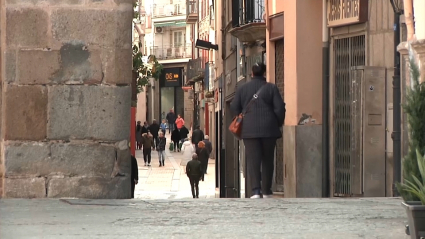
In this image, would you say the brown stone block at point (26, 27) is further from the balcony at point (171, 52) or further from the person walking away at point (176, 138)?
the balcony at point (171, 52)

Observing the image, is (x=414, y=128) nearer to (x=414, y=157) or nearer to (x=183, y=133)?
(x=414, y=157)

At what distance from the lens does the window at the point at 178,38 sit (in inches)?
3468

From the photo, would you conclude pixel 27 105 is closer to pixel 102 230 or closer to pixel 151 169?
pixel 102 230

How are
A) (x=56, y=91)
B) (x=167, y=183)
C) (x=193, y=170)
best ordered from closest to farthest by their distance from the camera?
1. (x=56, y=91)
2. (x=193, y=170)
3. (x=167, y=183)

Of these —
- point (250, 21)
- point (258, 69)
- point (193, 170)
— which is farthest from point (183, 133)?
point (258, 69)

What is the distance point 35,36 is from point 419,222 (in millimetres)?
4667

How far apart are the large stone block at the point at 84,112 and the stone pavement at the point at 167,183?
17.3 metres

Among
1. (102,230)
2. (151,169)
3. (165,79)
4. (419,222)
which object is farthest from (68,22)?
(165,79)

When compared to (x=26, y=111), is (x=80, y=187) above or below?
below

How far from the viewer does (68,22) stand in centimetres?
966

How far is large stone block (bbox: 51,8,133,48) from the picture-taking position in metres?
9.64

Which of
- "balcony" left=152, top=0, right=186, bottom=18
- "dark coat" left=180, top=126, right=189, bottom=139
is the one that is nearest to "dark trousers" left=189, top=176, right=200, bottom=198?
"dark coat" left=180, top=126, right=189, bottom=139

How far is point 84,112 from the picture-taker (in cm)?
966

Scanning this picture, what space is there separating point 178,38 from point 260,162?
251 ft
